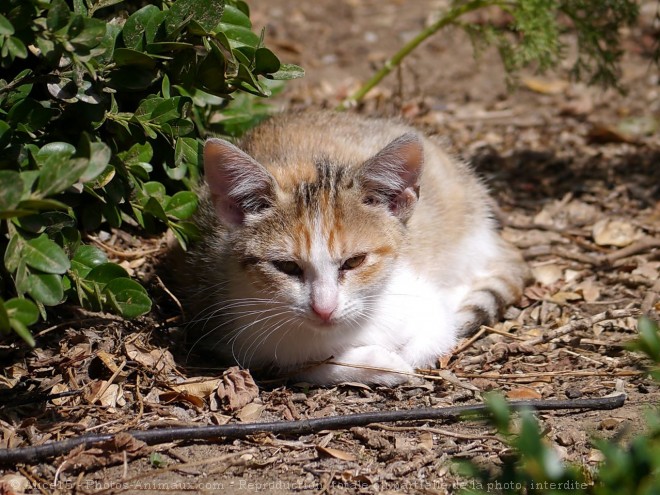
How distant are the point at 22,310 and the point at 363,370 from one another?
1802mm

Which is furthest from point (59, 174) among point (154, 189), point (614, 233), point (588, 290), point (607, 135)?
point (607, 135)

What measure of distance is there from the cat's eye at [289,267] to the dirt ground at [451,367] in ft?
2.07

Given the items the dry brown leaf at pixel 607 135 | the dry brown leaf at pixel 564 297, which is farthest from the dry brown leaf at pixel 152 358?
the dry brown leaf at pixel 607 135

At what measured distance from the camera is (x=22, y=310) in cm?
293

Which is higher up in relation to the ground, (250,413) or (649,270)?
(649,270)

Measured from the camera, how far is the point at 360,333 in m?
4.21

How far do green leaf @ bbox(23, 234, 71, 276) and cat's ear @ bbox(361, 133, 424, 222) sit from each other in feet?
5.22

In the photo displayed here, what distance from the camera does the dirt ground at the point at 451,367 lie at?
326 cm

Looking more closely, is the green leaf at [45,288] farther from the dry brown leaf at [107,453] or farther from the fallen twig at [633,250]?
the fallen twig at [633,250]

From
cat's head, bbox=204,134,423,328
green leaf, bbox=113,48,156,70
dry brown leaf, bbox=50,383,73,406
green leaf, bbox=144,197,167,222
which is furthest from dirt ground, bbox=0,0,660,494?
green leaf, bbox=113,48,156,70

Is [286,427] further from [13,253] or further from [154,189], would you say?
[154,189]

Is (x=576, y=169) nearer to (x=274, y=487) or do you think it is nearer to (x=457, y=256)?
(x=457, y=256)

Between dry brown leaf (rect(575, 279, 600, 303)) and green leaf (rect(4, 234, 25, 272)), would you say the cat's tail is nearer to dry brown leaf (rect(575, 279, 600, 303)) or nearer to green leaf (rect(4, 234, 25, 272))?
dry brown leaf (rect(575, 279, 600, 303))

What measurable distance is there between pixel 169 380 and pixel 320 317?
0.88 meters
